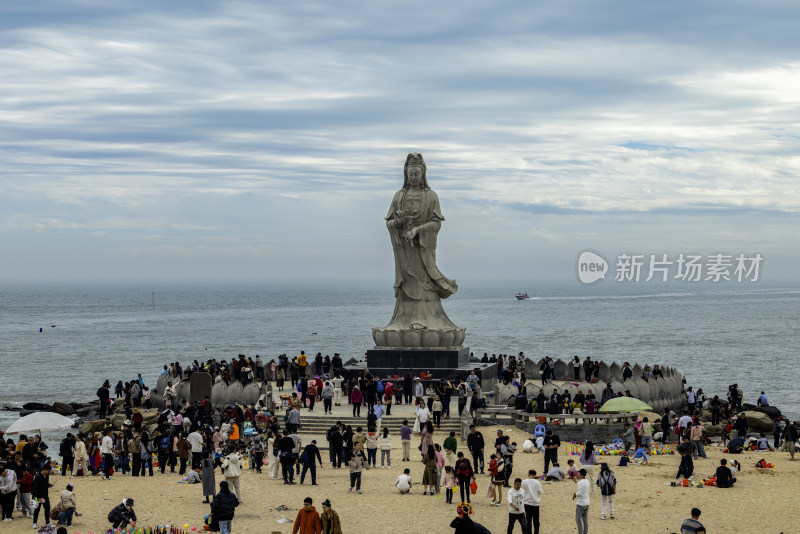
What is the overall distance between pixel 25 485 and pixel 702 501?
13.8m

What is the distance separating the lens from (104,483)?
2500 cm

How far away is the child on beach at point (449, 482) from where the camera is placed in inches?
874

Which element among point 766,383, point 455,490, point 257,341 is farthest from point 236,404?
point 257,341

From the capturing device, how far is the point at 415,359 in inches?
1492

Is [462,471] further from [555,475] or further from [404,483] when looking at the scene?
[555,475]

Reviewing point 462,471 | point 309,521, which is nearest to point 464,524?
point 309,521

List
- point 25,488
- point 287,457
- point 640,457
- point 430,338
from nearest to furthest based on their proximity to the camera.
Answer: point 25,488
point 287,457
point 640,457
point 430,338

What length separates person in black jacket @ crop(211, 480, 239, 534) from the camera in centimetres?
1866

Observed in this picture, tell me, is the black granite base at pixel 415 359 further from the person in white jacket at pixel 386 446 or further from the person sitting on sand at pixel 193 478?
the person sitting on sand at pixel 193 478

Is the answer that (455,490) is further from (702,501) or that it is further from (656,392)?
(656,392)

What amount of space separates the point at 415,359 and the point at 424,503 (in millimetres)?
15574

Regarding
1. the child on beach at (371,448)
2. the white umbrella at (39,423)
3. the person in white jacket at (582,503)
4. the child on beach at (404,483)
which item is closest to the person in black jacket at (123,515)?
the child on beach at (404,483)

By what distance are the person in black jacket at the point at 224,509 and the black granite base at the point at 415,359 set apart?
62.5 ft

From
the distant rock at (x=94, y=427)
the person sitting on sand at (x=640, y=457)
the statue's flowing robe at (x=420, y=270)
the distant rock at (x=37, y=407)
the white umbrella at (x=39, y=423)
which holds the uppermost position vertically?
the statue's flowing robe at (x=420, y=270)
